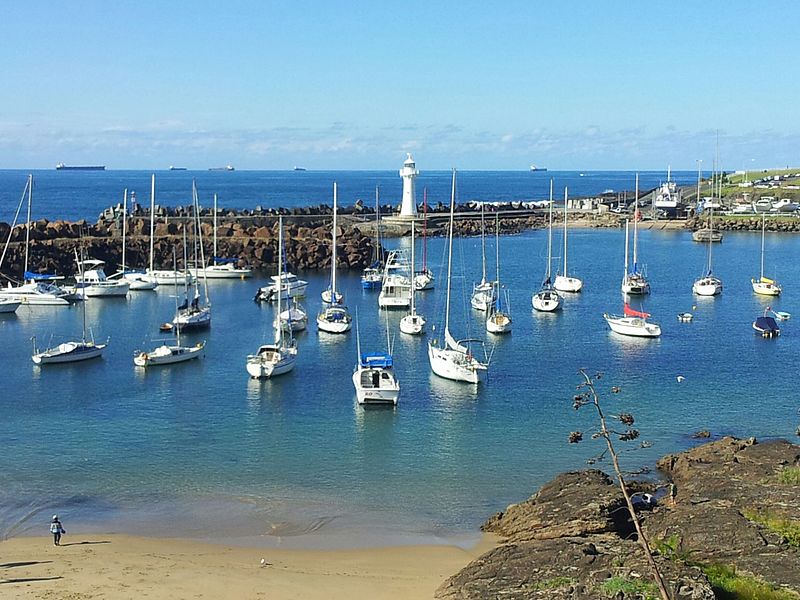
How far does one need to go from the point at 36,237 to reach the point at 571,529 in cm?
6221

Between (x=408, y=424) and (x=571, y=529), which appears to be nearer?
(x=571, y=529)

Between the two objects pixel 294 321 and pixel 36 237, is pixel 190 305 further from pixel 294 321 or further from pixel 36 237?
pixel 36 237

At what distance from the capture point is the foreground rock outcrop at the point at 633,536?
17.2m

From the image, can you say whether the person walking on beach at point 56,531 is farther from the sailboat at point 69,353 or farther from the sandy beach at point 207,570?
the sailboat at point 69,353

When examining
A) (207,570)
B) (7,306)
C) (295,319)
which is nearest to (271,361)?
(295,319)

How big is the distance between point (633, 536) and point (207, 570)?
29.3ft

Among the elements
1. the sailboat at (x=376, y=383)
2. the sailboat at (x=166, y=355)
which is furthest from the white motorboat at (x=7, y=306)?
the sailboat at (x=376, y=383)

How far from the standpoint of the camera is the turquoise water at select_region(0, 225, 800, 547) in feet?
81.4

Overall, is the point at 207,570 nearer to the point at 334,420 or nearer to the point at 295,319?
the point at 334,420

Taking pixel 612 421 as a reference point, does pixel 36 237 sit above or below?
A: above

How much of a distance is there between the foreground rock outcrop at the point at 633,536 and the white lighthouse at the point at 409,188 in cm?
7582

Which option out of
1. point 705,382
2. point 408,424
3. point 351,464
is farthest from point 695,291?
point 351,464

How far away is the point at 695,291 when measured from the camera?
6216cm

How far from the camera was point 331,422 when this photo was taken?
32.8 m
